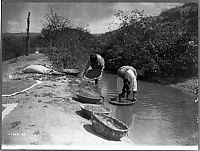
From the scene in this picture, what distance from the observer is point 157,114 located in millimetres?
6207

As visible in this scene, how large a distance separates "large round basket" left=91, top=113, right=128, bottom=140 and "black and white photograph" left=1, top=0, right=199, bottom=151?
2 centimetres

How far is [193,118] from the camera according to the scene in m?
6.05

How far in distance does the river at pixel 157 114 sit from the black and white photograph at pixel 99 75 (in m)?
0.02

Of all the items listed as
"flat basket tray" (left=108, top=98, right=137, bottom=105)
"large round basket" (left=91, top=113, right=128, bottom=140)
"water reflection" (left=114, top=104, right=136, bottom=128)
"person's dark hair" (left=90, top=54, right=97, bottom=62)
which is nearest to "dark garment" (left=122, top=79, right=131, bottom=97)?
"flat basket tray" (left=108, top=98, right=137, bottom=105)

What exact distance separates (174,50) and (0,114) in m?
3.42

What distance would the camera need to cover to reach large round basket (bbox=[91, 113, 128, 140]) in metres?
5.46

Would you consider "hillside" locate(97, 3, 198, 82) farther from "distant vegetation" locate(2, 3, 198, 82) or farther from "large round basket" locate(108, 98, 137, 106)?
"large round basket" locate(108, 98, 137, 106)

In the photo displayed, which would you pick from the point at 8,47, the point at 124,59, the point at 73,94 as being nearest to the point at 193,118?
the point at 124,59

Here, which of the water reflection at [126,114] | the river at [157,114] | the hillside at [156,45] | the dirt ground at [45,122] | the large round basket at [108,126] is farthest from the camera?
the hillside at [156,45]

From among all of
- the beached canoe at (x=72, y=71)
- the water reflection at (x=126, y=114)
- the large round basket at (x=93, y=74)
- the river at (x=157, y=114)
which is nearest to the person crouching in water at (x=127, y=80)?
the river at (x=157, y=114)

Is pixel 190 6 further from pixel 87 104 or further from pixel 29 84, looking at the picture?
pixel 29 84

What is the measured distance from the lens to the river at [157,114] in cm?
584

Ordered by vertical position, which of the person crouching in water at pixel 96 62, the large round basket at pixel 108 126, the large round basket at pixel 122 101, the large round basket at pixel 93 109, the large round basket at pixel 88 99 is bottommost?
the large round basket at pixel 108 126

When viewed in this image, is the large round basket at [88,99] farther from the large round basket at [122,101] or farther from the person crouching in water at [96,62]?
the person crouching in water at [96,62]
